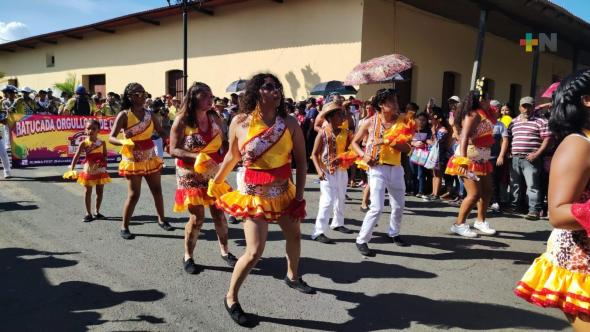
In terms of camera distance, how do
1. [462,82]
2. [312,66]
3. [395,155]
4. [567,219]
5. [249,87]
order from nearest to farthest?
[567,219] → [249,87] → [395,155] → [312,66] → [462,82]

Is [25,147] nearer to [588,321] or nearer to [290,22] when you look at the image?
[290,22]

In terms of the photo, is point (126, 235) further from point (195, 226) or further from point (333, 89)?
point (333, 89)

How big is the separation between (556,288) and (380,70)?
828 cm

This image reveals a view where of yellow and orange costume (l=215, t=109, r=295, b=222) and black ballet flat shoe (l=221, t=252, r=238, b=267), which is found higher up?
yellow and orange costume (l=215, t=109, r=295, b=222)

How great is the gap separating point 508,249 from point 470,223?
1254 millimetres

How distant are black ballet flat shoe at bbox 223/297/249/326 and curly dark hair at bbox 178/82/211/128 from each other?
1.91 meters

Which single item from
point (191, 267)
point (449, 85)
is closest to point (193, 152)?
point (191, 267)

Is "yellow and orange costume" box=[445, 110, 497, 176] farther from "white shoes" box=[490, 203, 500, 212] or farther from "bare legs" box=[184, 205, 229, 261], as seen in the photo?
"bare legs" box=[184, 205, 229, 261]

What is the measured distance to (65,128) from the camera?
10.8m

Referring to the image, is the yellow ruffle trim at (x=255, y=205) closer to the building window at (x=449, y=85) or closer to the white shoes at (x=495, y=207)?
the white shoes at (x=495, y=207)

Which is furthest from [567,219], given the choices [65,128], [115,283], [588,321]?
[65,128]

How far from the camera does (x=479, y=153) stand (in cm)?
593

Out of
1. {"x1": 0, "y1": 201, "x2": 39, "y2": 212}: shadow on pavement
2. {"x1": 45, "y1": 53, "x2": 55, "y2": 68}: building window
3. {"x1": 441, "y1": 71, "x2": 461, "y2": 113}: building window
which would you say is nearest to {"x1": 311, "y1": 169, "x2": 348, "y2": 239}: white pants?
{"x1": 0, "y1": 201, "x2": 39, "y2": 212}: shadow on pavement

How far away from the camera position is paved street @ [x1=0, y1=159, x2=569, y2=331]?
3.59 metres
